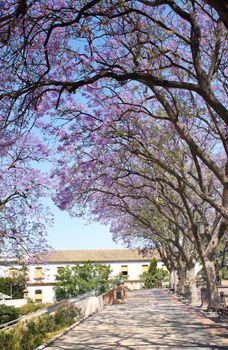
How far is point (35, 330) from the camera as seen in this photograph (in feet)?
39.6

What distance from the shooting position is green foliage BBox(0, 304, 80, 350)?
986 cm

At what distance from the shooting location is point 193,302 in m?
24.6

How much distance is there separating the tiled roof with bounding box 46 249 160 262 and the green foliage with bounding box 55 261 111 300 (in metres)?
16.9

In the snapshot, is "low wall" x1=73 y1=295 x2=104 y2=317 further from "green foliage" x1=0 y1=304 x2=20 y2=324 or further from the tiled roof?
the tiled roof

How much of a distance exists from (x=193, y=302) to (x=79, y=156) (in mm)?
11583

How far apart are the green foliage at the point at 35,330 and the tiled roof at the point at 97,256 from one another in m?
53.7

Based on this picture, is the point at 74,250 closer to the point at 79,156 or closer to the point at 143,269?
the point at 143,269

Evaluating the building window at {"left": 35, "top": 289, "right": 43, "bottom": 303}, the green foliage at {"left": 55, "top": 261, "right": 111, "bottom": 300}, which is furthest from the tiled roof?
the green foliage at {"left": 55, "top": 261, "right": 111, "bottom": 300}

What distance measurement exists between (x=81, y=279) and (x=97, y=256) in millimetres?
23000

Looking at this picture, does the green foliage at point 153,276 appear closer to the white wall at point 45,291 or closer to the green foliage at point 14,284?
A: the white wall at point 45,291

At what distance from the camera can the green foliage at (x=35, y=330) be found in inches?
388

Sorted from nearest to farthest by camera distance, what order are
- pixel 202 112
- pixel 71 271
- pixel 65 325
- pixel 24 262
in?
pixel 202 112 → pixel 65 325 → pixel 24 262 → pixel 71 271

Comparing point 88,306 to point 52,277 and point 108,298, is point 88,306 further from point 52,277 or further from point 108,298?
point 52,277

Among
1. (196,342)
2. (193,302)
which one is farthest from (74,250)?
(196,342)
